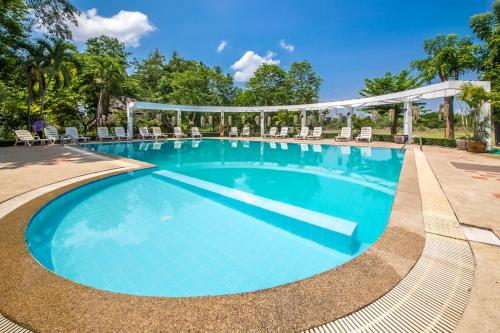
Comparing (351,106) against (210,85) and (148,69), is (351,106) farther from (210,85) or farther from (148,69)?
(148,69)

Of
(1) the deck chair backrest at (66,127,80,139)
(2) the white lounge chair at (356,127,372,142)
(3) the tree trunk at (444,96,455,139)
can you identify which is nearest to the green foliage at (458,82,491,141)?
(2) the white lounge chair at (356,127,372,142)

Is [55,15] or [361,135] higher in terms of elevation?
[55,15]

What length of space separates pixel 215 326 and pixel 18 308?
4.13 ft

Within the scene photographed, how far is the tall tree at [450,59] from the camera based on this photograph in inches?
606

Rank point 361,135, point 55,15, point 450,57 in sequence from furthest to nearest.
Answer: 1. point 361,135
2. point 450,57
3. point 55,15

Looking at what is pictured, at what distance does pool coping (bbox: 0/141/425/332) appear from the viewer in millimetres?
1393

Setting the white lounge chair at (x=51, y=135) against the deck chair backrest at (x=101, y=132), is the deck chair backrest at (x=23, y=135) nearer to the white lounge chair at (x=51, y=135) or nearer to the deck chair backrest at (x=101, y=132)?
the white lounge chair at (x=51, y=135)

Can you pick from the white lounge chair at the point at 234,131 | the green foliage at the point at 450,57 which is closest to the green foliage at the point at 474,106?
the green foliage at the point at 450,57

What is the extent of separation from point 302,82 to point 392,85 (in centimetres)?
1329

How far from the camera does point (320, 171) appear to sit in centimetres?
762

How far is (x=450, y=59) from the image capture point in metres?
15.9

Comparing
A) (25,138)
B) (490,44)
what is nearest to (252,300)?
(25,138)

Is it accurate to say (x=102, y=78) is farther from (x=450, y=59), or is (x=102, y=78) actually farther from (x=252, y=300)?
(x=450, y=59)

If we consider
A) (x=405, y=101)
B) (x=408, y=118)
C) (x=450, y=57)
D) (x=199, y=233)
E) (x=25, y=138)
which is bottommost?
(x=199, y=233)
